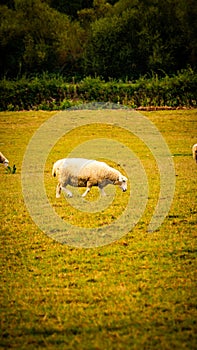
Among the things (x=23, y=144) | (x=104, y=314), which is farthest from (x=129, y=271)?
(x=23, y=144)

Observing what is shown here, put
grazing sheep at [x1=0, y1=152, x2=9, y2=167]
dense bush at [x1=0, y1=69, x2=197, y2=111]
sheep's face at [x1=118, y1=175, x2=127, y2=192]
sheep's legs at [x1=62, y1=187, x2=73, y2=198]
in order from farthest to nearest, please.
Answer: dense bush at [x1=0, y1=69, x2=197, y2=111] → grazing sheep at [x1=0, y1=152, x2=9, y2=167] → sheep's face at [x1=118, y1=175, x2=127, y2=192] → sheep's legs at [x1=62, y1=187, x2=73, y2=198]

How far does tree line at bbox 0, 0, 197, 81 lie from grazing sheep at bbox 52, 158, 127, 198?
29.4 metres

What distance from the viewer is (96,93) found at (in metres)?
31.7

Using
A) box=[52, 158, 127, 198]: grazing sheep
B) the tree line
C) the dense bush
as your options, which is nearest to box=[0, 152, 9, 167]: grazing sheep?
box=[52, 158, 127, 198]: grazing sheep

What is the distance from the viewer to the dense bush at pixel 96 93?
30.5 meters

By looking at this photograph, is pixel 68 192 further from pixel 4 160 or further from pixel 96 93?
pixel 96 93

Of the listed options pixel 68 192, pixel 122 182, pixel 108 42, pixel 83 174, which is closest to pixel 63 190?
pixel 68 192

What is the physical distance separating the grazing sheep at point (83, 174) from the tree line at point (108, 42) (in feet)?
96.4

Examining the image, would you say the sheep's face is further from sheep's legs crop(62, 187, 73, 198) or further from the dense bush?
the dense bush

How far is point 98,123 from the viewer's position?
25266 mm

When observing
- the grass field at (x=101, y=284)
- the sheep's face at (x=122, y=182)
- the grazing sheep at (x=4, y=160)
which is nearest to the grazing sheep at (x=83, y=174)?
the sheep's face at (x=122, y=182)

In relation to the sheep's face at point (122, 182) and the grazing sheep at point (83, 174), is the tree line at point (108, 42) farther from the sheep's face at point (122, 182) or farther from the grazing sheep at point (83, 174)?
the grazing sheep at point (83, 174)

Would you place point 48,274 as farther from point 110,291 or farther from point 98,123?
point 98,123

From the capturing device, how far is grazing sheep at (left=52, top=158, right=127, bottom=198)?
11.0 m
